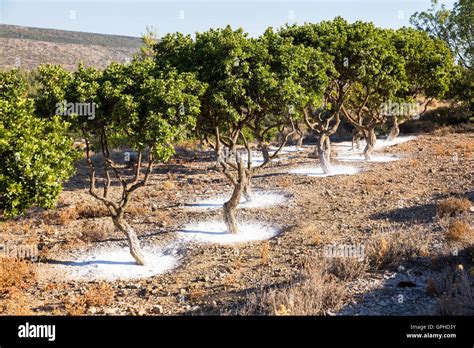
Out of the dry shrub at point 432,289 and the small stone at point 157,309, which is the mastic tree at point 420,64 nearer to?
the dry shrub at point 432,289

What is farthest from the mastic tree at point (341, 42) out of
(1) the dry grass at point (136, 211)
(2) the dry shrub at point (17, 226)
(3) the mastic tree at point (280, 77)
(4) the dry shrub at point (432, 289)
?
(2) the dry shrub at point (17, 226)

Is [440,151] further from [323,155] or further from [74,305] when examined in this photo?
[74,305]

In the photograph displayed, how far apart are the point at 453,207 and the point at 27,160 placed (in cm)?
1518

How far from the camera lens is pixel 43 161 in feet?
32.8

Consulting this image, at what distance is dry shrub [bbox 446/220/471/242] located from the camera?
13117 mm

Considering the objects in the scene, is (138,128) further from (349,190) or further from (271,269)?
(349,190)

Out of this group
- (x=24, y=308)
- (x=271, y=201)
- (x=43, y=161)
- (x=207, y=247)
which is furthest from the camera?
(x=271, y=201)

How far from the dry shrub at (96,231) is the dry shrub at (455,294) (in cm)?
1311

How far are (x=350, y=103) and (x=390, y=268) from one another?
88.2 ft

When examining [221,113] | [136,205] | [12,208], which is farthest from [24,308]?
[136,205]

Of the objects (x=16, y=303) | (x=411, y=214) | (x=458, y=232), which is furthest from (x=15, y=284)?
(x=411, y=214)

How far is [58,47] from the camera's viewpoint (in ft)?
300

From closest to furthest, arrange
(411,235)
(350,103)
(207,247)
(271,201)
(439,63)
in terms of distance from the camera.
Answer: (411,235) < (207,247) < (271,201) < (439,63) < (350,103)

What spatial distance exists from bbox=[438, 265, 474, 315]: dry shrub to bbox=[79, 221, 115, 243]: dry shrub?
13.1 metres
